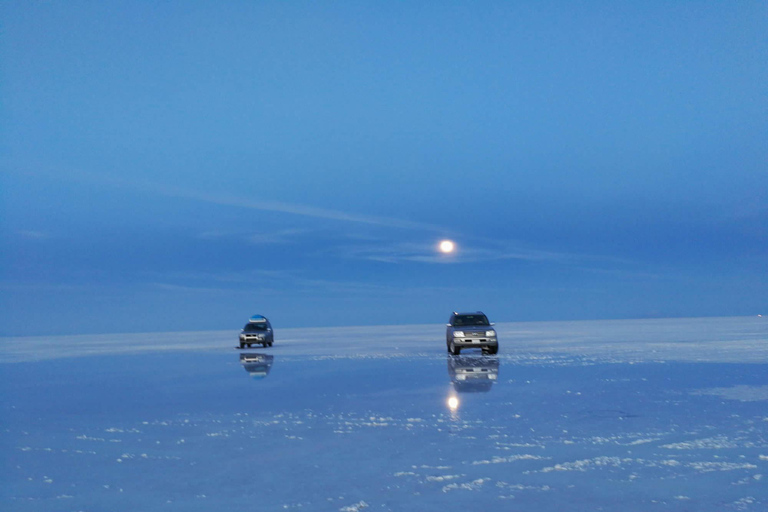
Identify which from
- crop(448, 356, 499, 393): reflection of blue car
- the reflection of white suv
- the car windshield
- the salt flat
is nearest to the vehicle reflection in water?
the salt flat

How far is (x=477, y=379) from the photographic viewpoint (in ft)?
66.8

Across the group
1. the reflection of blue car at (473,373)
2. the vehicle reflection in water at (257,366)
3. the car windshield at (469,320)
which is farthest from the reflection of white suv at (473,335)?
the vehicle reflection in water at (257,366)

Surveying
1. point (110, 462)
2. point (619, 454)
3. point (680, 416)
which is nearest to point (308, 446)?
point (110, 462)

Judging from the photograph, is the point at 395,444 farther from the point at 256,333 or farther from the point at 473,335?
the point at 256,333

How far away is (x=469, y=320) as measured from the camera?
32906 mm

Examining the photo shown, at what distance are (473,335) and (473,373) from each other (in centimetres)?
867

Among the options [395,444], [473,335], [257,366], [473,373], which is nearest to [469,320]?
[473,335]

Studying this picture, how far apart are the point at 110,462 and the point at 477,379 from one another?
41.1ft

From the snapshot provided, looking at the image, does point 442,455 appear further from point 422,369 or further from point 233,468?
point 422,369

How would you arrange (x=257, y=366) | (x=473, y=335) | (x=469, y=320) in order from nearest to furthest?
(x=257, y=366)
(x=473, y=335)
(x=469, y=320)

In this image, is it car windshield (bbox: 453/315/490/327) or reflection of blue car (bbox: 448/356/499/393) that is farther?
car windshield (bbox: 453/315/490/327)

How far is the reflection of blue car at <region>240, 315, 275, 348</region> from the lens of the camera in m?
43.2

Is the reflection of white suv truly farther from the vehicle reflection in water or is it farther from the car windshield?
the vehicle reflection in water

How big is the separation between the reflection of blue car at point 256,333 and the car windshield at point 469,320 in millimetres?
15340
